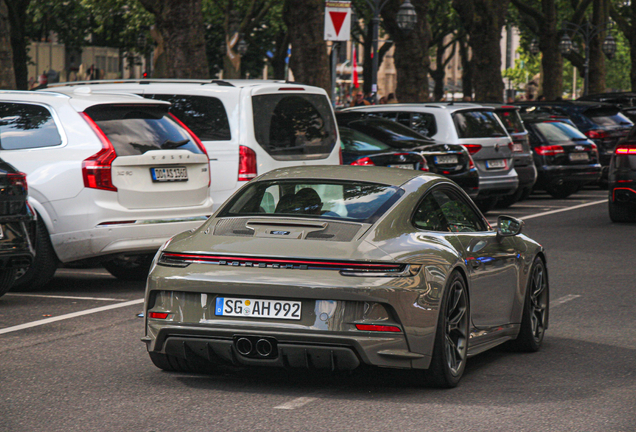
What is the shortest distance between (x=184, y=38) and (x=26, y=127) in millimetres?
10168

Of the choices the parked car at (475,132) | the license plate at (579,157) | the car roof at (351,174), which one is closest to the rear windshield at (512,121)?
the parked car at (475,132)

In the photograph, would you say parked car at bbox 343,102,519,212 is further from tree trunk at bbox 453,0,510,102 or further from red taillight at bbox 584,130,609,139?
tree trunk at bbox 453,0,510,102

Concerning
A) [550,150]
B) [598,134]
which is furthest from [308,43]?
[598,134]

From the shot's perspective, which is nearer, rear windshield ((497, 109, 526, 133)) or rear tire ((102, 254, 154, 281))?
rear tire ((102, 254, 154, 281))

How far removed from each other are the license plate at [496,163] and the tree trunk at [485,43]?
1521 cm

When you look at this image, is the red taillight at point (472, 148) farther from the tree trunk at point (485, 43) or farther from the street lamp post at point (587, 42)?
the street lamp post at point (587, 42)

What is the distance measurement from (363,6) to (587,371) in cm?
4713

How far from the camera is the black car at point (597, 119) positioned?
2414cm

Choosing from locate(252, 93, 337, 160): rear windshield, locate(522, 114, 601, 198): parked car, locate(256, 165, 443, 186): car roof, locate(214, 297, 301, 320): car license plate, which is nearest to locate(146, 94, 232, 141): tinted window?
locate(252, 93, 337, 160): rear windshield

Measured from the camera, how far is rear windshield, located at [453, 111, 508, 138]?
1783 cm

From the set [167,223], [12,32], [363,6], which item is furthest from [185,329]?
[363,6]

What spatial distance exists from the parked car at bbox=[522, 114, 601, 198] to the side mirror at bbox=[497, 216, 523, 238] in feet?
48.1

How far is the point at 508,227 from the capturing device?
6949 mm

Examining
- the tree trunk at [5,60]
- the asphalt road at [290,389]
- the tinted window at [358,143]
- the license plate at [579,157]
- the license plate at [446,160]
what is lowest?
the asphalt road at [290,389]
